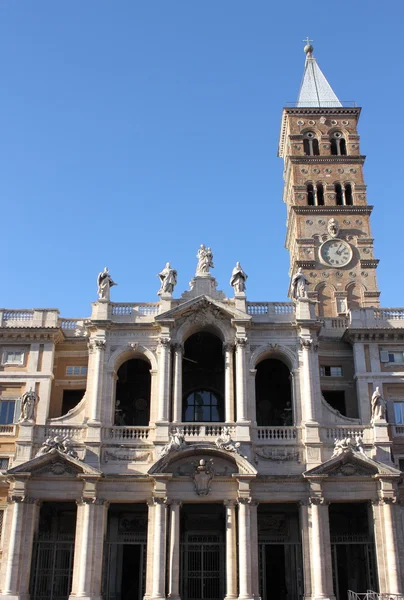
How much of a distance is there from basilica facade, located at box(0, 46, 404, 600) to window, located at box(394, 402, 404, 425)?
91 mm

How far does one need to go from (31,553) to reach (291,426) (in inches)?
613

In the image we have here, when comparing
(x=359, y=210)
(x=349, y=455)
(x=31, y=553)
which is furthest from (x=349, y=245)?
(x=31, y=553)

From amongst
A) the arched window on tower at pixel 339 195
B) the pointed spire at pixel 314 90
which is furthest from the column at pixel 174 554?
the pointed spire at pixel 314 90

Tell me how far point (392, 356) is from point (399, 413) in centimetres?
348

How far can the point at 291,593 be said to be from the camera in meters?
39.0

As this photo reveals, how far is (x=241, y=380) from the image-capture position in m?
39.7

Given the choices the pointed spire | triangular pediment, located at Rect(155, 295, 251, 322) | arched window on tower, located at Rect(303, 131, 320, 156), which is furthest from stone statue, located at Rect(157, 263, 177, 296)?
the pointed spire

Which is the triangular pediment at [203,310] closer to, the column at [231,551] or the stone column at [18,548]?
the column at [231,551]

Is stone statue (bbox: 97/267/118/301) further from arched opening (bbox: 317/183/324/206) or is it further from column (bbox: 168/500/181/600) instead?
arched opening (bbox: 317/183/324/206)

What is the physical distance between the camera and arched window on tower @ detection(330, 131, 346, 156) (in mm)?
60406

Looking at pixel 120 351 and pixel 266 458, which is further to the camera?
pixel 120 351

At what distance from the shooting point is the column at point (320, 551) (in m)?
35.6

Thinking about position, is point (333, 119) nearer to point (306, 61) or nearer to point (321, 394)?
point (306, 61)

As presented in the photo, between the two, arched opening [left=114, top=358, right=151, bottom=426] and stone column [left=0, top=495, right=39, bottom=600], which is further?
arched opening [left=114, top=358, right=151, bottom=426]
